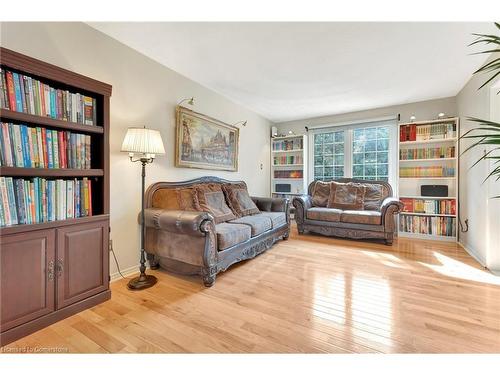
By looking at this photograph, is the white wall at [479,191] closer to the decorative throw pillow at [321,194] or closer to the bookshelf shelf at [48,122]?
the decorative throw pillow at [321,194]

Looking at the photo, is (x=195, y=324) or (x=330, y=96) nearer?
(x=195, y=324)

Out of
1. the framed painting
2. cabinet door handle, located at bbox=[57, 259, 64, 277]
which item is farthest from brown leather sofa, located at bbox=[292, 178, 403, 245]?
cabinet door handle, located at bbox=[57, 259, 64, 277]

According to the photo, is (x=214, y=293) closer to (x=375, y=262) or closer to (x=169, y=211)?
(x=169, y=211)

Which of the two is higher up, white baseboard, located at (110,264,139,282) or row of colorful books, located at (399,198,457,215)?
row of colorful books, located at (399,198,457,215)

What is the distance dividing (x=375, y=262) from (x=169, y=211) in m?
2.43

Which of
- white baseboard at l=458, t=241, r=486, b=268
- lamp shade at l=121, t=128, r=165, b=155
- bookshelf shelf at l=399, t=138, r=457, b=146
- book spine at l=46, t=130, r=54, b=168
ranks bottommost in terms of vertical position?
white baseboard at l=458, t=241, r=486, b=268

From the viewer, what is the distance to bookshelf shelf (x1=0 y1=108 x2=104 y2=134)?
138 centimetres

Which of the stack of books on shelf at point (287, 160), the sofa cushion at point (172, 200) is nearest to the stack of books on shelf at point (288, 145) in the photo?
the stack of books on shelf at point (287, 160)

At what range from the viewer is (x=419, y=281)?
218 cm

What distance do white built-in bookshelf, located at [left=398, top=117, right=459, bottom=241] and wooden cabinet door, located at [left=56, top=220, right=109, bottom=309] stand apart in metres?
4.30

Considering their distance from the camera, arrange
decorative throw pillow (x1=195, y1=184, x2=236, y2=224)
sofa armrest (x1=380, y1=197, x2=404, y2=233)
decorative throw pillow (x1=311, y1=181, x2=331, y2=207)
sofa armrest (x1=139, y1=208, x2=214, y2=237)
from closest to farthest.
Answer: sofa armrest (x1=139, y1=208, x2=214, y2=237), decorative throw pillow (x1=195, y1=184, x2=236, y2=224), sofa armrest (x1=380, y1=197, x2=404, y2=233), decorative throw pillow (x1=311, y1=181, x2=331, y2=207)

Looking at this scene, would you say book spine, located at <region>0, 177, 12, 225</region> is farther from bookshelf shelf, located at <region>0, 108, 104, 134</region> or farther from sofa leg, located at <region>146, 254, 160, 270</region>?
sofa leg, located at <region>146, 254, 160, 270</region>

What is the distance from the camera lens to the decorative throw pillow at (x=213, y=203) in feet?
9.04
